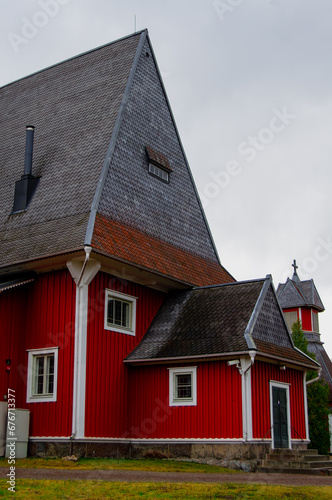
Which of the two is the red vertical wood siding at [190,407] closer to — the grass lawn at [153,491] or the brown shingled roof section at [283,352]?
the brown shingled roof section at [283,352]

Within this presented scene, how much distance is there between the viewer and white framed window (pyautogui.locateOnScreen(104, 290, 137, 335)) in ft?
57.8

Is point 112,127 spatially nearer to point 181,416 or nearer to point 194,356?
point 194,356

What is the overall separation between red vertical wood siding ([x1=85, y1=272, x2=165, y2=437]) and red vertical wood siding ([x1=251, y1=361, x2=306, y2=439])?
377 centimetres

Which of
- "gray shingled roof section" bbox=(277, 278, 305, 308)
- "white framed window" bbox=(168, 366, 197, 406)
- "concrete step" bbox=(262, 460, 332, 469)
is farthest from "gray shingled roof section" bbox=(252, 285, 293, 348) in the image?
"gray shingled roof section" bbox=(277, 278, 305, 308)

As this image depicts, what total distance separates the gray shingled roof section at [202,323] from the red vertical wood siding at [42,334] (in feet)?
7.57

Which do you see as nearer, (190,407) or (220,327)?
(190,407)

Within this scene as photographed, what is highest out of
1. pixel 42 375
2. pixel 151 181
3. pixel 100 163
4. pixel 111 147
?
pixel 111 147

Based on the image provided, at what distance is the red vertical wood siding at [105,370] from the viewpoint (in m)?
16.5

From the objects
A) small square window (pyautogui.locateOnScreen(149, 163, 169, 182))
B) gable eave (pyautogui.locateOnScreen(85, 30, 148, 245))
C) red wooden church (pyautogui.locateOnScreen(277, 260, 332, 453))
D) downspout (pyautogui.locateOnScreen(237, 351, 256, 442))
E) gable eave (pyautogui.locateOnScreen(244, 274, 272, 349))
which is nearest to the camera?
downspout (pyautogui.locateOnScreen(237, 351, 256, 442))

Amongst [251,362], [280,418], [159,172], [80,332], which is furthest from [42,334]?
[159,172]

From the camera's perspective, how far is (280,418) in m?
17.7

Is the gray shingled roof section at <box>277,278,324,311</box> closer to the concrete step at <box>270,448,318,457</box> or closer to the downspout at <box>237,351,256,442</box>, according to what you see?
the concrete step at <box>270,448,318,457</box>

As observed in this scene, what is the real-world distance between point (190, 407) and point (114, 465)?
2.98 m

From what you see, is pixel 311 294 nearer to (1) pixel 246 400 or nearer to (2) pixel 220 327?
(2) pixel 220 327
